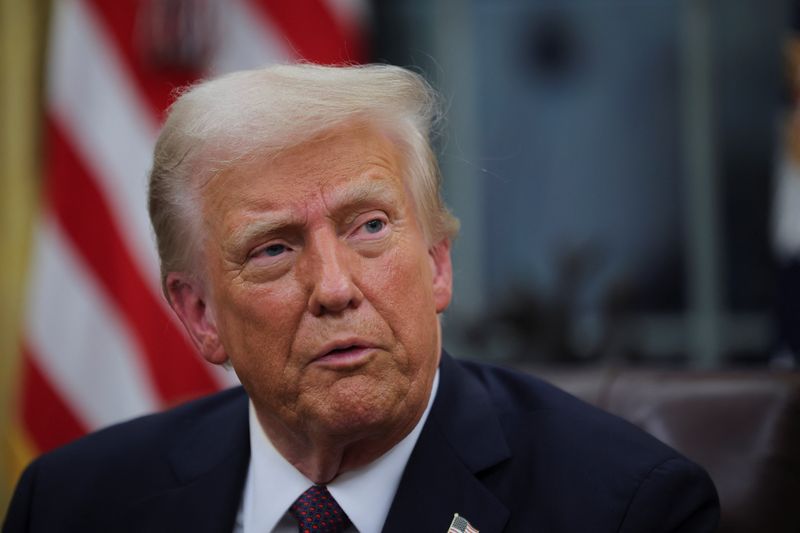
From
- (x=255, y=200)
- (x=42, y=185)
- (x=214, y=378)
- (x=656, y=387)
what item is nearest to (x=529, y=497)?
(x=656, y=387)

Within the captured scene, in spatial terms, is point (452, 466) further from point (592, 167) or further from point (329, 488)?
point (592, 167)

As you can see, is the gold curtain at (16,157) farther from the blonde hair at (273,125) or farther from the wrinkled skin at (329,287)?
the wrinkled skin at (329,287)

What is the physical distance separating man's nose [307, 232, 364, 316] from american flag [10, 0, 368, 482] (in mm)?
2098

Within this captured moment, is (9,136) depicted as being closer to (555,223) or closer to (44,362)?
(44,362)

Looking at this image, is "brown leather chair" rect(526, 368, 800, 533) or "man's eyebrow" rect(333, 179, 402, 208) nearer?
"man's eyebrow" rect(333, 179, 402, 208)

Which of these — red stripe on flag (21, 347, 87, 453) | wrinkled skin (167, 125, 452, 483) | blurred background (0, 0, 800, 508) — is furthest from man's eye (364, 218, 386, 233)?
blurred background (0, 0, 800, 508)

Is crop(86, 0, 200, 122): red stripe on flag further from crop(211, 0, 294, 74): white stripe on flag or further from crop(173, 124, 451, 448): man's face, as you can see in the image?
crop(173, 124, 451, 448): man's face

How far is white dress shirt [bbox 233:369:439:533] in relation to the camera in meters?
2.01

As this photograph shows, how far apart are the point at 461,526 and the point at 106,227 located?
7.82 feet

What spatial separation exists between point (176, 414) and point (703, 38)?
128 inches

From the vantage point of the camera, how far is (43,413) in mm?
3920

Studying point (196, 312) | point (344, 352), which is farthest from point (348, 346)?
point (196, 312)

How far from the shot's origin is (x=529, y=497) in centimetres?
195

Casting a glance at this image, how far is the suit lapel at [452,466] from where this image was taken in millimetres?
1939
